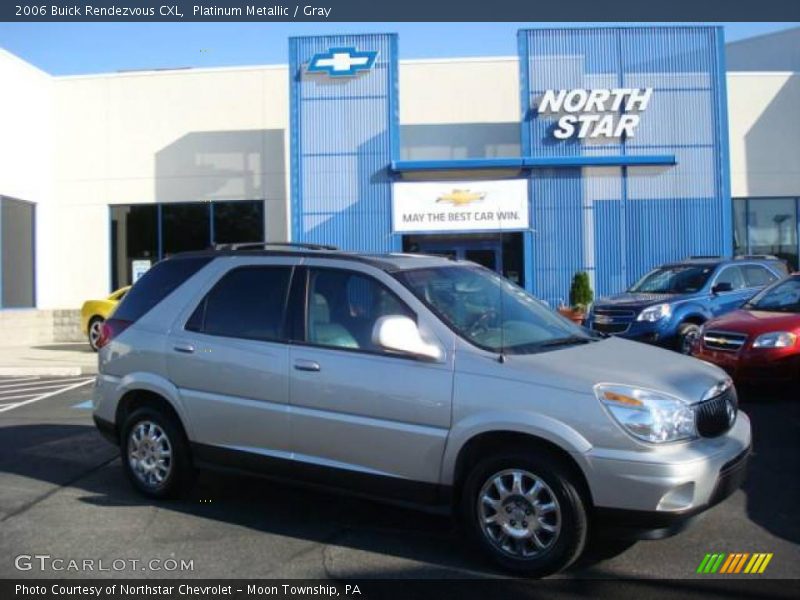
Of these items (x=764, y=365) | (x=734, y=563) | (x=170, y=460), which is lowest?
(x=734, y=563)

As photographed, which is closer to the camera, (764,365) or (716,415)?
(716,415)

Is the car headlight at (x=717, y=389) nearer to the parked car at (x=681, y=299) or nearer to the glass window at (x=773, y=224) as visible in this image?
the parked car at (x=681, y=299)

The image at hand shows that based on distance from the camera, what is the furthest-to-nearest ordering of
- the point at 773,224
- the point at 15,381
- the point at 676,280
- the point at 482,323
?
the point at 773,224
the point at 15,381
the point at 676,280
the point at 482,323

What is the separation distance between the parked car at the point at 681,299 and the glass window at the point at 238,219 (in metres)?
12.2

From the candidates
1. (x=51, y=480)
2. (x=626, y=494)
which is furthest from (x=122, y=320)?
(x=626, y=494)

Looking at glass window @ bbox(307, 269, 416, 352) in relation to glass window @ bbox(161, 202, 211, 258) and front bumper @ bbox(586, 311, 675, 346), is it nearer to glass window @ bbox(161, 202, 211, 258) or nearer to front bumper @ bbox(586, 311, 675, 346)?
front bumper @ bbox(586, 311, 675, 346)

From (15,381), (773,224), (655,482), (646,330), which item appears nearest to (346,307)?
(655,482)

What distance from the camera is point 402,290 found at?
4805 mm

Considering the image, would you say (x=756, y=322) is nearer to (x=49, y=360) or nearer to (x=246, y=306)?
(x=246, y=306)

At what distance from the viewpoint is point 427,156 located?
71.5ft

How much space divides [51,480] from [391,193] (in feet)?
48.7

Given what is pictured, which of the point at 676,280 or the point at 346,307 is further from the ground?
the point at 676,280

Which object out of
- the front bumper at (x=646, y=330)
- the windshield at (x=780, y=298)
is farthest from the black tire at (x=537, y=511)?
the front bumper at (x=646, y=330)

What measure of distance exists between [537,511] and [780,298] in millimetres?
6666
